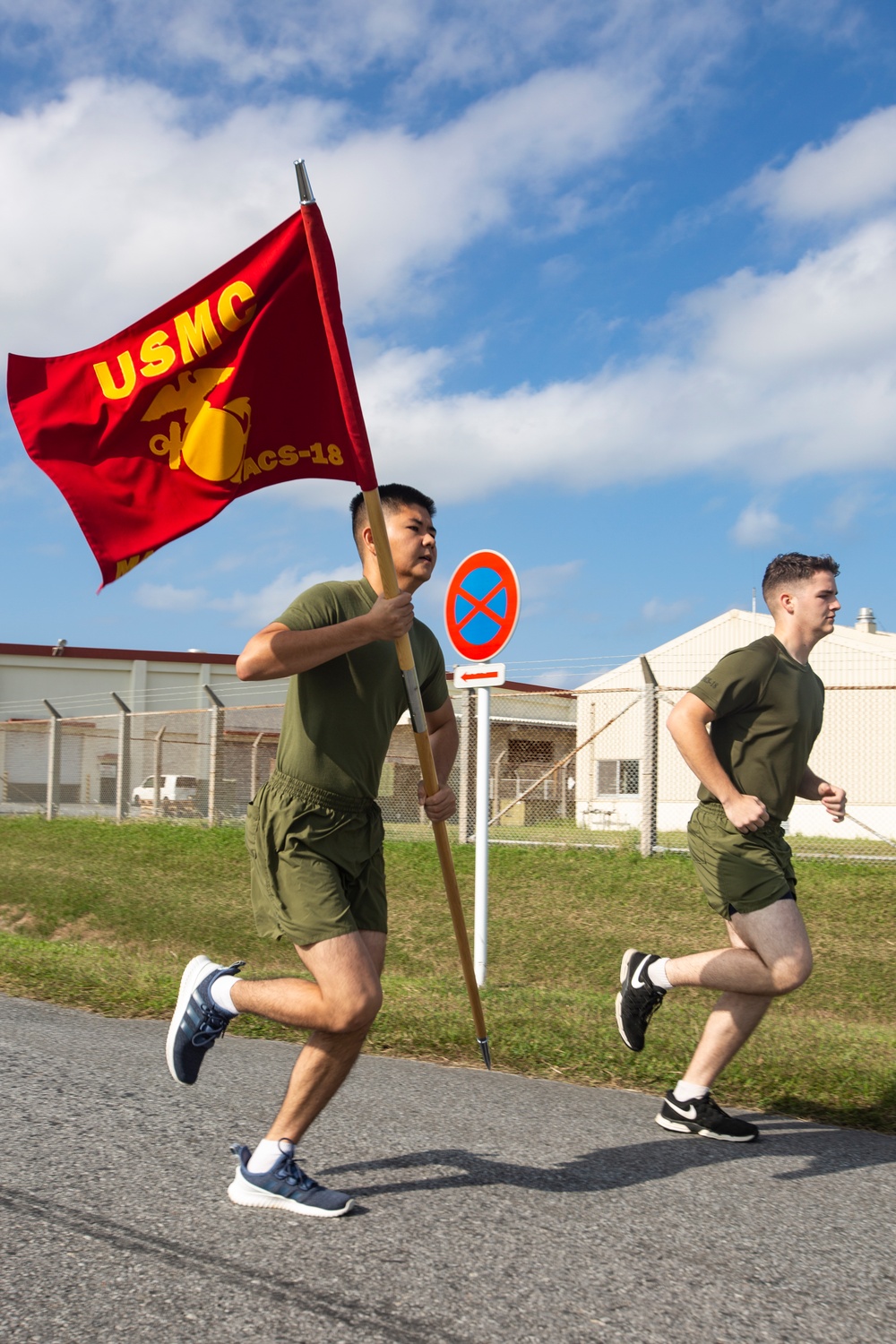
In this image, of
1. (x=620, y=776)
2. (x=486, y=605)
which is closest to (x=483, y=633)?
(x=486, y=605)

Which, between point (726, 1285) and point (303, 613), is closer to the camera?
point (726, 1285)

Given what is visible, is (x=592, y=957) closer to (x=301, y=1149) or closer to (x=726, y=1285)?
(x=301, y=1149)

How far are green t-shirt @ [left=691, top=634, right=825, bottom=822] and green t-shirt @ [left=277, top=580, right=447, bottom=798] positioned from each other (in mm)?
1382

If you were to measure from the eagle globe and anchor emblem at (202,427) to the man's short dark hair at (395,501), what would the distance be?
420mm

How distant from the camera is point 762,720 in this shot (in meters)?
4.40

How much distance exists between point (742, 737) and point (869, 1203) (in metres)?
1.63

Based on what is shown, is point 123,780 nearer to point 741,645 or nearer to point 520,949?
point 520,949

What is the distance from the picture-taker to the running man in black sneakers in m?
4.20

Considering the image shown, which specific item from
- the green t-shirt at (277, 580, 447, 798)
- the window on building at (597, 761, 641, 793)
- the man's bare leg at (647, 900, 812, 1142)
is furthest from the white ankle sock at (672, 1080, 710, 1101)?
the window on building at (597, 761, 641, 793)

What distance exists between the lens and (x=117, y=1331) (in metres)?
2.32

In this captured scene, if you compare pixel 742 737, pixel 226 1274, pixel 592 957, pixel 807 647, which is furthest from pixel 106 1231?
pixel 592 957

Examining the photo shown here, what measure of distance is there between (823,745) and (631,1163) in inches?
848

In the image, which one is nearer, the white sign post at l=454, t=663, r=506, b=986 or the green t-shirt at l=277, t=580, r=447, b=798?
the green t-shirt at l=277, t=580, r=447, b=798

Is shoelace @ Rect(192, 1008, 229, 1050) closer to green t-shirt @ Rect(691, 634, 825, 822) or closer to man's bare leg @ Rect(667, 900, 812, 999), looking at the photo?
man's bare leg @ Rect(667, 900, 812, 999)
